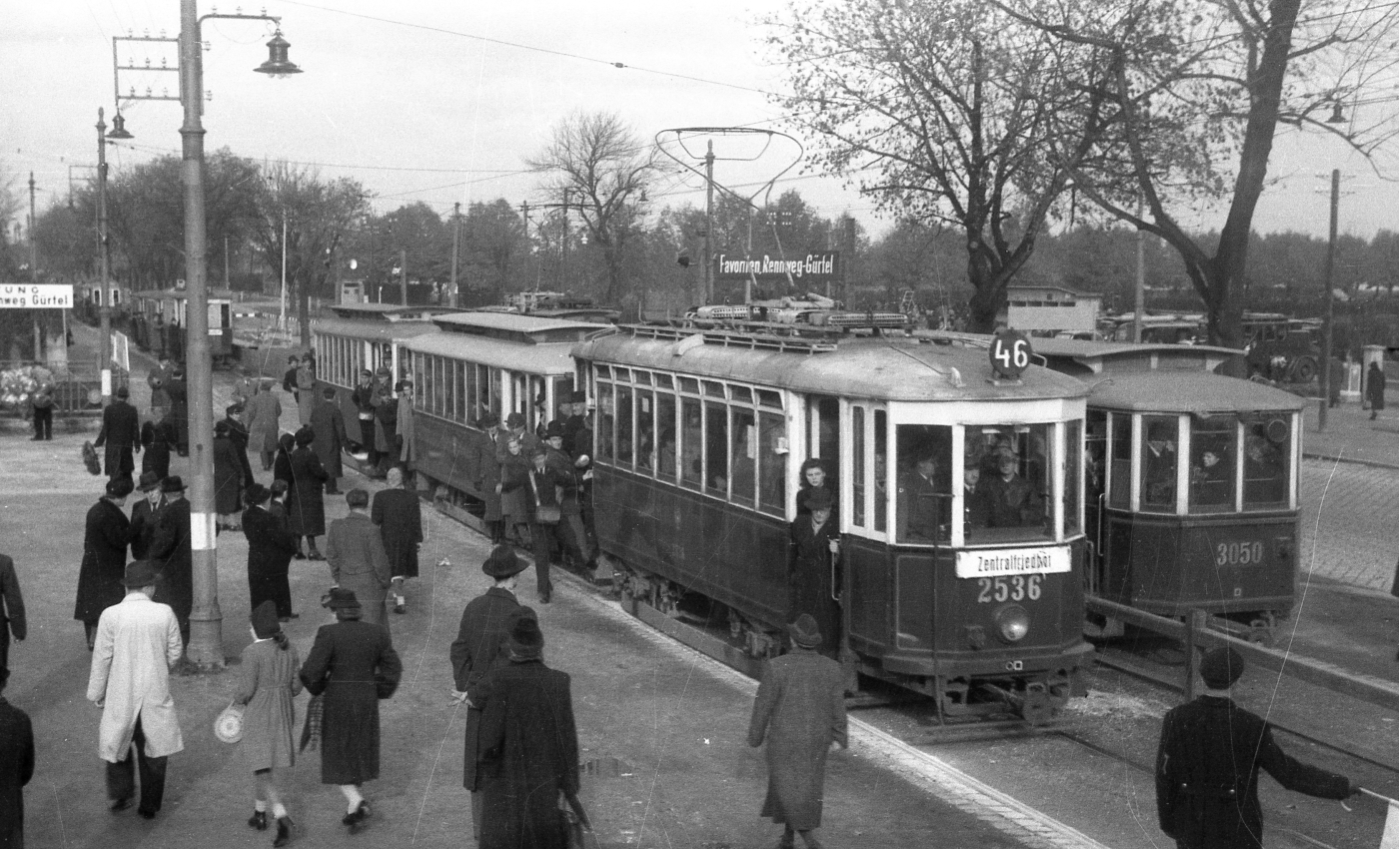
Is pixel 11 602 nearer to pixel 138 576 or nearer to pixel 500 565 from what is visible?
pixel 138 576

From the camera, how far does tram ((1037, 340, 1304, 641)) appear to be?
1263 centimetres

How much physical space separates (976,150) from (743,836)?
563 inches

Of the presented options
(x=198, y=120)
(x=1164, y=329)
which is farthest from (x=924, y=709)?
(x=1164, y=329)

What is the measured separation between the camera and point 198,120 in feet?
38.7

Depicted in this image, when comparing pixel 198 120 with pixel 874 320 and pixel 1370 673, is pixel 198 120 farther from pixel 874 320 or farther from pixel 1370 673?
pixel 1370 673

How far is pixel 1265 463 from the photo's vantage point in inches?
505

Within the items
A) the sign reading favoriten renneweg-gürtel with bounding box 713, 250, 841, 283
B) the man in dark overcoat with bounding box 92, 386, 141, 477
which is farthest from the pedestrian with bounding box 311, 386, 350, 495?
the sign reading favoriten renneweg-gürtel with bounding box 713, 250, 841, 283

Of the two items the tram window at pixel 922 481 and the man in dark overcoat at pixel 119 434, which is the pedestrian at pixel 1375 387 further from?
the tram window at pixel 922 481

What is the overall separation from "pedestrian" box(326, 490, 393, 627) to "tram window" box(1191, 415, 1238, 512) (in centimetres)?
636

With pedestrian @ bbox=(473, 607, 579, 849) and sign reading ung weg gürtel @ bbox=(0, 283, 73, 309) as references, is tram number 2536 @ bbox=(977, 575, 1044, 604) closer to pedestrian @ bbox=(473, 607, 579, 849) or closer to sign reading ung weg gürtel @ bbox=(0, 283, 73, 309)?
pedestrian @ bbox=(473, 607, 579, 849)

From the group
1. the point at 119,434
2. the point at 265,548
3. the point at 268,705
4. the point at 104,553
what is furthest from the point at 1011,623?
the point at 119,434

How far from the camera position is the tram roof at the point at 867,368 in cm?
1012

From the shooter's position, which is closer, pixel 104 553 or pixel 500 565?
pixel 500 565

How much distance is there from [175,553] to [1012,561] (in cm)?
616
